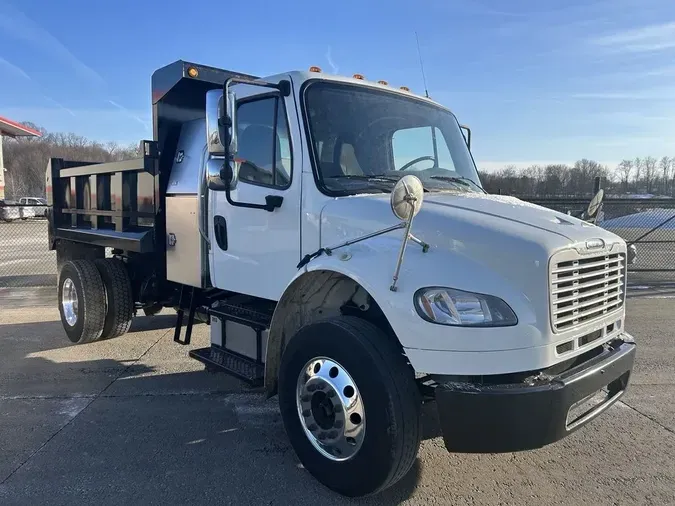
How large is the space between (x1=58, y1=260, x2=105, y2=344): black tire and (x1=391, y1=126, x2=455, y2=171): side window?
418 cm

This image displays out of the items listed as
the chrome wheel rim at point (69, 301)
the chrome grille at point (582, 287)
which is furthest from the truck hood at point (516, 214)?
the chrome wheel rim at point (69, 301)

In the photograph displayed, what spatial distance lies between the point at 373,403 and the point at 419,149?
85.1 inches

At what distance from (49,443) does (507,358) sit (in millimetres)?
3362

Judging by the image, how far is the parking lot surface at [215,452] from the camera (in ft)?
10.9

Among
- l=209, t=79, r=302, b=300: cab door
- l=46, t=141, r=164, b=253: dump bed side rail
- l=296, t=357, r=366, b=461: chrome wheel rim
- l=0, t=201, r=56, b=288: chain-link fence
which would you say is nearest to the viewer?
l=296, t=357, r=366, b=461: chrome wheel rim

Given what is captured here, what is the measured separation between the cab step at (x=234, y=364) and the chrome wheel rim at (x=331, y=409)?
737 millimetres

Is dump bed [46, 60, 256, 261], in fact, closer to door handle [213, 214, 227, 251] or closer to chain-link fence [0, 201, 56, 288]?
door handle [213, 214, 227, 251]

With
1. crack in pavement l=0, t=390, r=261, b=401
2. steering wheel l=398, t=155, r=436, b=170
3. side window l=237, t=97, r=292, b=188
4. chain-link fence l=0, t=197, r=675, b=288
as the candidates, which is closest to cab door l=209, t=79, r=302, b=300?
side window l=237, t=97, r=292, b=188

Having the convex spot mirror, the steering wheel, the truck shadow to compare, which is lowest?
the truck shadow

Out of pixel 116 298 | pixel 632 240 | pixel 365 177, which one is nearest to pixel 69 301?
pixel 116 298

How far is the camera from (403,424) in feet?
9.39

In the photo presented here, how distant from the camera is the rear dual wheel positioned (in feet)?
20.9

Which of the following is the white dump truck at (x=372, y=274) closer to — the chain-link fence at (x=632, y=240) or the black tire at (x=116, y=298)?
the black tire at (x=116, y=298)

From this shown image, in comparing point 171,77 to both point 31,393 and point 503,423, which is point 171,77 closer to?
point 31,393
